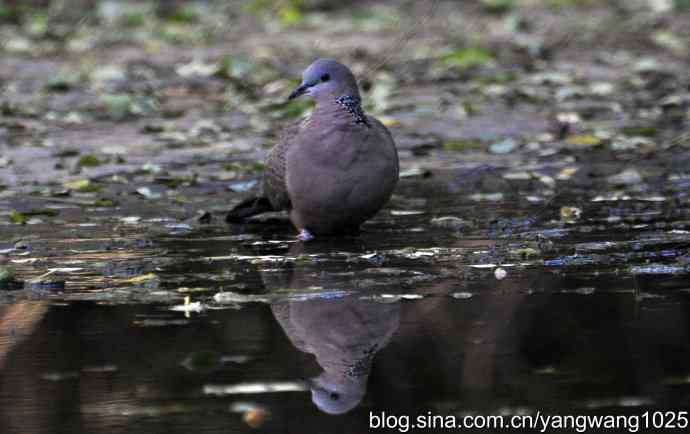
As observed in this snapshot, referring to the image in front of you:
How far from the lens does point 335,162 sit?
7.19 metres

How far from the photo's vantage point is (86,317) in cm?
571

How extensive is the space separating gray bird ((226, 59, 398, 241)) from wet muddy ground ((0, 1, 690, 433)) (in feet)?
0.59

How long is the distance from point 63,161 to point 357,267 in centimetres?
409

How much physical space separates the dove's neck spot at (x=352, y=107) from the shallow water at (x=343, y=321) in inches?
24.0

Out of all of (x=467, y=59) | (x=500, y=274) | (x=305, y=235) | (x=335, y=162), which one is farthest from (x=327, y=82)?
(x=467, y=59)

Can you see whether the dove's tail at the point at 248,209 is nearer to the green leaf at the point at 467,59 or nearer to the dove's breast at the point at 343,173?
the dove's breast at the point at 343,173

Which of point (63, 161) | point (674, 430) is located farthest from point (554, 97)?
point (674, 430)

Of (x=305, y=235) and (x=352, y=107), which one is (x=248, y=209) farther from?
(x=352, y=107)

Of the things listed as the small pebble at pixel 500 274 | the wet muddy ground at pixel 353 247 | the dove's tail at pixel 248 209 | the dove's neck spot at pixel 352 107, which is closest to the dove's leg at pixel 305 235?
the wet muddy ground at pixel 353 247

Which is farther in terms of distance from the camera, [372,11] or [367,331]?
[372,11]

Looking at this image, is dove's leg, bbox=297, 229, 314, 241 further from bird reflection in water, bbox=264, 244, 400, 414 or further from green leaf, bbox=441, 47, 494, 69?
green leaf, bbox=441, 47, 494, 69

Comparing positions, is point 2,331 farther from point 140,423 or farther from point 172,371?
point 140,423

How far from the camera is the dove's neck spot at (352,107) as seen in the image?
7.34 metres

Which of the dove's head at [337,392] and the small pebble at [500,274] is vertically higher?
the small pebble at [500,274]
